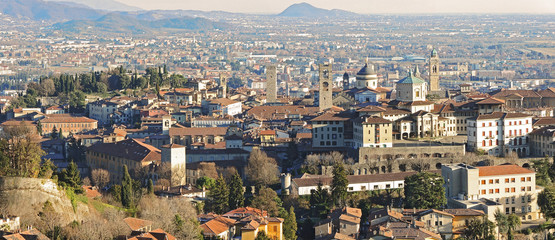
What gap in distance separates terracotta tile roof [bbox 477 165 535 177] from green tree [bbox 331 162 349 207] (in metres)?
4.71

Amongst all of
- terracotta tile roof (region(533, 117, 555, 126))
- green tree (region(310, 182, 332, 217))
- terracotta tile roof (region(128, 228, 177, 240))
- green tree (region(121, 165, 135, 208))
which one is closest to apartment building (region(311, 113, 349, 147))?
green tree (region(310, 182, 332, 217))

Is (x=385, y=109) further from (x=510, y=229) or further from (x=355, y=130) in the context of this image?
(x=510, y=229)

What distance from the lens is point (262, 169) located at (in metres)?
42.3

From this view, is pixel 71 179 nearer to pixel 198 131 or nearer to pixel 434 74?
pixel 198 131

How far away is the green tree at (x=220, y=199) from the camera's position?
38531mm

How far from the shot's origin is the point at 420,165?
42625mm

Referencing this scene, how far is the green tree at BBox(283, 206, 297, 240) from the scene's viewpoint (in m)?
35.1

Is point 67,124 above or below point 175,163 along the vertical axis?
below

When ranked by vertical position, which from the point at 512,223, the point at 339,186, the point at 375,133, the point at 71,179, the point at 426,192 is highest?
the point at 71,179

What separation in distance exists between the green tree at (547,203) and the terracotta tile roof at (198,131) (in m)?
17.9

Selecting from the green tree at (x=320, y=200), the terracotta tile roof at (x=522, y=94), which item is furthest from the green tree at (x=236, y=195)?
the terracotta tile roof at (x=522, y=94)

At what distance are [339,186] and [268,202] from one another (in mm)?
2555

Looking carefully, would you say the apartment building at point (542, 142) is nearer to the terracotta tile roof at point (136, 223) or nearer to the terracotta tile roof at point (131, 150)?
the terracotta tile roof at point (131, 150)

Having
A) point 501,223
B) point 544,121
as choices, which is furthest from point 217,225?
point 544,121
